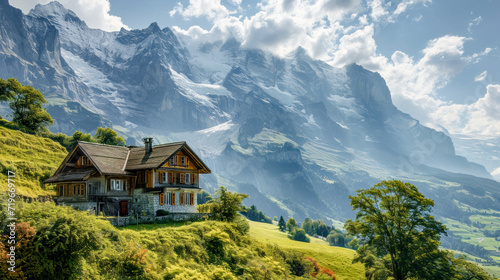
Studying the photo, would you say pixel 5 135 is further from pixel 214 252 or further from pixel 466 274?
pixel 466 274

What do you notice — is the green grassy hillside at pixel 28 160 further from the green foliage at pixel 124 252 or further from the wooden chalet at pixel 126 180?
the green foliage at pixel 124 252

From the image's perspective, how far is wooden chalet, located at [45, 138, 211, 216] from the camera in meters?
50.8

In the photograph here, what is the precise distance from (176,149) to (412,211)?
33937 mm

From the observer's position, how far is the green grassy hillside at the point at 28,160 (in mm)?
57069

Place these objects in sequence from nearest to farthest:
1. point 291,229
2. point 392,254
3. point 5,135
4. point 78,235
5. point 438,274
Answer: point 78,235, point 438,274, point 392,254, point 5,135, point 291,229

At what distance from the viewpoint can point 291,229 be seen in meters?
158

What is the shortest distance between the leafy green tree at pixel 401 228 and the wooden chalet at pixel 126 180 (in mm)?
26503

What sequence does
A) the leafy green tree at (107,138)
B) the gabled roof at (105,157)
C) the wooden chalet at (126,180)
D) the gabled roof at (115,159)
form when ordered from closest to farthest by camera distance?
the gabled roof at (105,157) → the gabled roof at (115,159) → the wooden chalet at (126,180) → the leafy green tree at (107,138)

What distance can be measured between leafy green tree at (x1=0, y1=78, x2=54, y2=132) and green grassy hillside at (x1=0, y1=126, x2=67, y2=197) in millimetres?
16341

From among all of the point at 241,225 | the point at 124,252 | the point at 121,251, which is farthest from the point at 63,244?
the point at 241,225

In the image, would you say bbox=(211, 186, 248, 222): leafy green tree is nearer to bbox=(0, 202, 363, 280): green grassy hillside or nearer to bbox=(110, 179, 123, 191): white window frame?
bbox=(0, 202, 363, 280): green grassy hillside

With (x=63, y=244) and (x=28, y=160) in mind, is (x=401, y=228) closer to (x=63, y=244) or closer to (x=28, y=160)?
(x=63, y=244)

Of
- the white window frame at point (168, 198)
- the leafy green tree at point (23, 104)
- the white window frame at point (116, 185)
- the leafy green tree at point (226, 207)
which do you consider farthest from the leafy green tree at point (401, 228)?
the leafy green tree at point (23, 104)

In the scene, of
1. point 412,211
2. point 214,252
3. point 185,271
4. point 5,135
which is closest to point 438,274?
point 412,211
